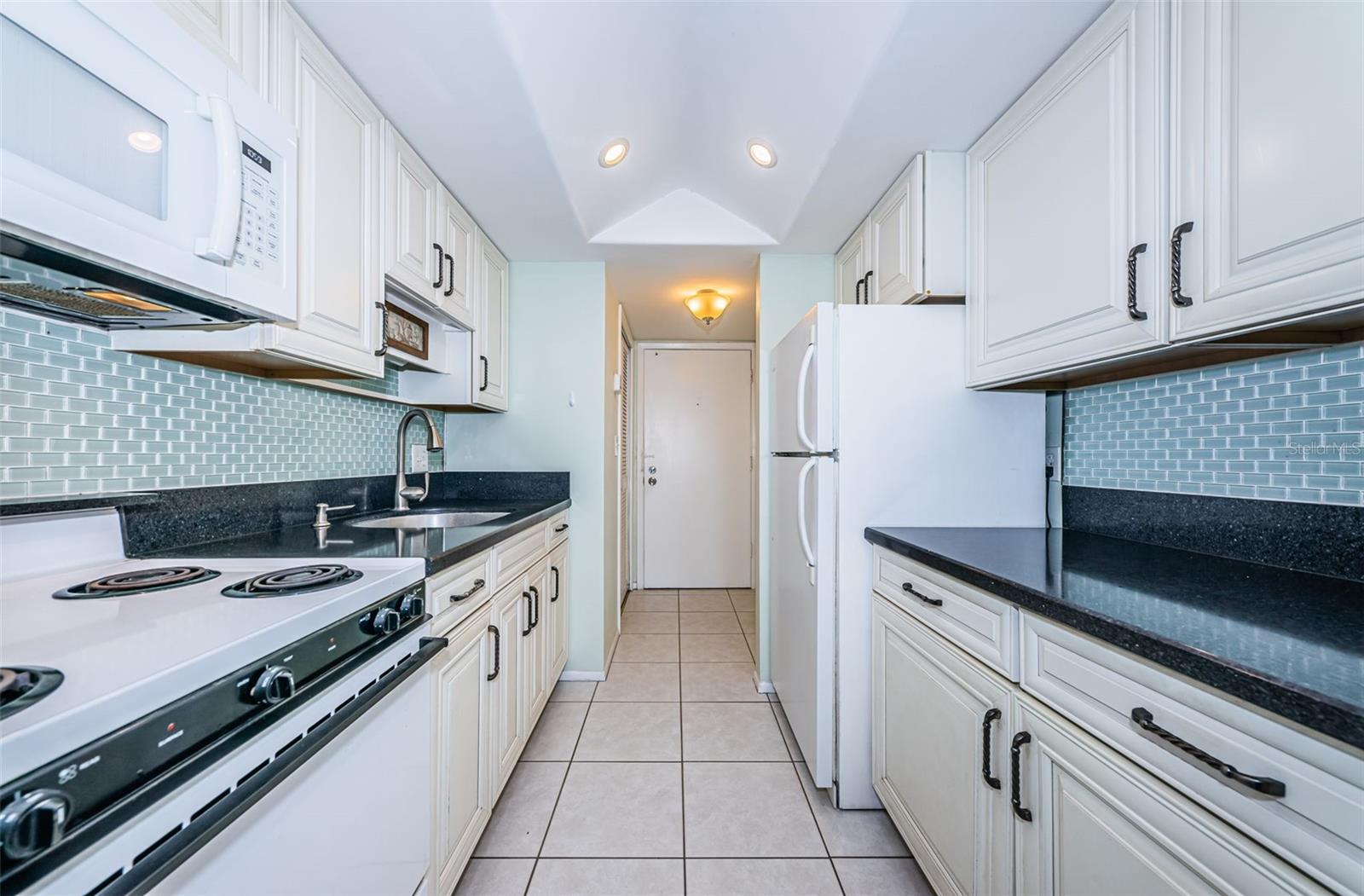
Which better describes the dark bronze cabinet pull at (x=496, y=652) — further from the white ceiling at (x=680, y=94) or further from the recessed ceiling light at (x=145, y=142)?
the white ceiling at (x=680, y=94)

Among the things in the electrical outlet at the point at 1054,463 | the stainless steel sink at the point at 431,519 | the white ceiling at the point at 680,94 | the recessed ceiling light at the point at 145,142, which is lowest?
the stainless steel sink at the point at 431,519

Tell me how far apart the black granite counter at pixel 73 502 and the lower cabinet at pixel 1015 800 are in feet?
6.09

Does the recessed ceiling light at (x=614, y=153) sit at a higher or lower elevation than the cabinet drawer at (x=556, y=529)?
higher

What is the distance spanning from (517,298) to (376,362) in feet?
4.41

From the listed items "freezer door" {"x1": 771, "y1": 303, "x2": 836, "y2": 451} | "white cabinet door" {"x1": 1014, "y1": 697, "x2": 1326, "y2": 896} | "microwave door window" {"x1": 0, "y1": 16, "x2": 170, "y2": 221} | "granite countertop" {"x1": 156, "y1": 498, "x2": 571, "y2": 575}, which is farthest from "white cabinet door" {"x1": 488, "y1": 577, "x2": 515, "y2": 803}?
"white cabinet door" {"x1": 1014, "y1": 697, "x2": 1326, "y2": 896}

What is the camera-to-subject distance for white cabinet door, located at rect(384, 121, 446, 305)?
159cm

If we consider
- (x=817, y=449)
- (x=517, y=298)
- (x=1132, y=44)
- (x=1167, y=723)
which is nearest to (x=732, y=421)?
(x=517, y=298)

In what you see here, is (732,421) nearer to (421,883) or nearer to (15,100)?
(421,883)

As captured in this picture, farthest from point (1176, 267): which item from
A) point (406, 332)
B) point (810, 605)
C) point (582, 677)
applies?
point (582, 677)

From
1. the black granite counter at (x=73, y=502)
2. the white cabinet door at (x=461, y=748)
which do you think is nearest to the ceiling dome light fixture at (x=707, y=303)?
the white cabinet door at (x=461, y=748)

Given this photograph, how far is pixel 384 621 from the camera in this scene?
0.98 meters

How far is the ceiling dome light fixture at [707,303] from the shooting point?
313cm

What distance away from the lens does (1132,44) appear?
3.66ft

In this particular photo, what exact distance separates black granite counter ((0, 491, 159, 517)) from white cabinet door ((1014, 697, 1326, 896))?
187cm
